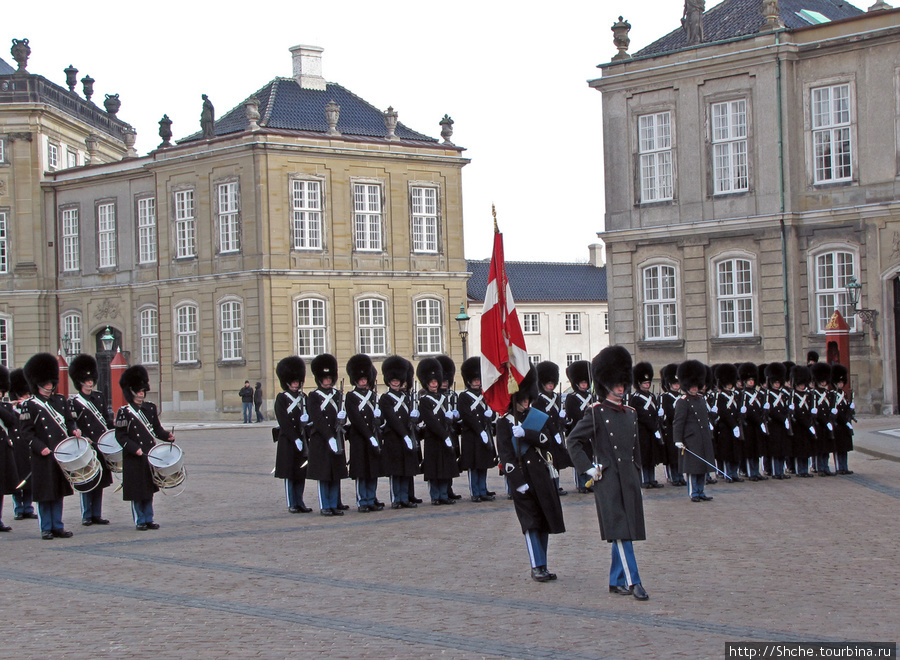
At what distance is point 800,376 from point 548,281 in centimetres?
4648

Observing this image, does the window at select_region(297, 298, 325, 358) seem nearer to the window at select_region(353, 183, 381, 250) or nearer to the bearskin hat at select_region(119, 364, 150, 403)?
the window at select_region(353, 183, 381, 250)

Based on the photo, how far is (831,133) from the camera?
3048cm

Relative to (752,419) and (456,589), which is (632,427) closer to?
(456,589)

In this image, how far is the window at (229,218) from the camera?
42.4m

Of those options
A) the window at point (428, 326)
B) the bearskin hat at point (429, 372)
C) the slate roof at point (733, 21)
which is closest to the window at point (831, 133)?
the slate roof at point (733, 21)

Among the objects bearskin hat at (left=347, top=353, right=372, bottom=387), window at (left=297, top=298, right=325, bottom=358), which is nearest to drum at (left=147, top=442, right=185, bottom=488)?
bearskin hat at (left=347, top=353, right=372, bottom=387)

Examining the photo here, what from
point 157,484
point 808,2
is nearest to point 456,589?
point 157,484

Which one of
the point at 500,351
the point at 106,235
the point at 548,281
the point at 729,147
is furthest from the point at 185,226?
the point at 500,351

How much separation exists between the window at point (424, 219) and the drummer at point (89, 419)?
29733 mm

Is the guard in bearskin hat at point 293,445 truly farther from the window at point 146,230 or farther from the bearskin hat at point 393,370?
the window at point 146,230

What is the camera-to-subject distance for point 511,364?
1066 centimetres

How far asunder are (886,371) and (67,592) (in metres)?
23.6

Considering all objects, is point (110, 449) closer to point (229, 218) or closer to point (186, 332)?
point (229, 218)

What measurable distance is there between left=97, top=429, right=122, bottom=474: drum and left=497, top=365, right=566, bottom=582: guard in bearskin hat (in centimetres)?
567
